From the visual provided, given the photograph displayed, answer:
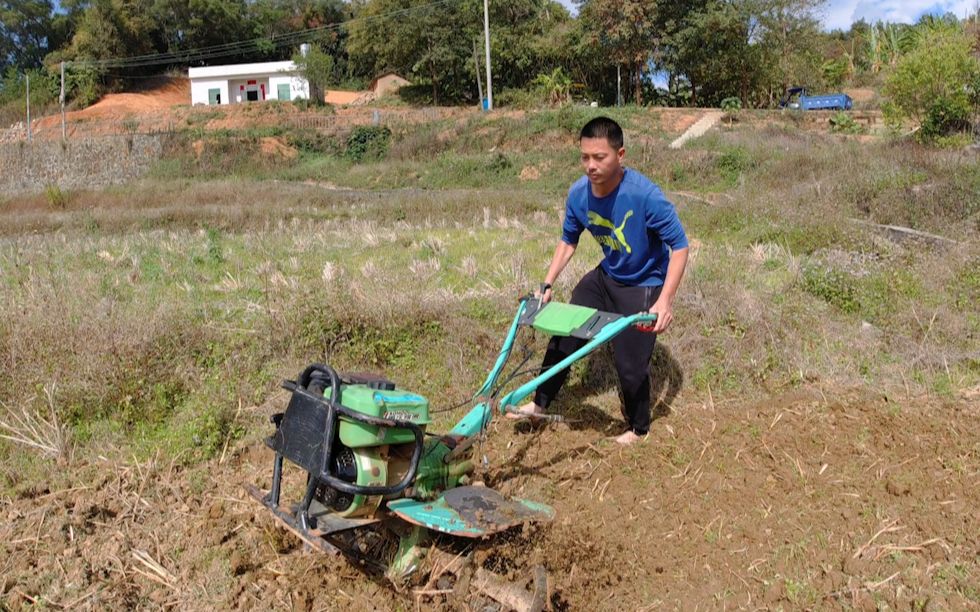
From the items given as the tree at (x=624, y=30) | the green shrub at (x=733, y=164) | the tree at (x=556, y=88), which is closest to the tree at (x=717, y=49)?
the tree at (x=624, y=30)

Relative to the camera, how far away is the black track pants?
4.01 meters

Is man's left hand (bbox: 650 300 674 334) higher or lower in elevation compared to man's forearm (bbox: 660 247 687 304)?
lower

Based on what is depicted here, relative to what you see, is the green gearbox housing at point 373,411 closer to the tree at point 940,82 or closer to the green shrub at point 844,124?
the tree at point 940,82

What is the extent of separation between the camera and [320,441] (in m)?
2.57

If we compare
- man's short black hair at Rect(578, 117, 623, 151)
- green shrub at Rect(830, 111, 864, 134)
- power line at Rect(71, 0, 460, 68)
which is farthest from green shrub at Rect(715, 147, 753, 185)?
power line at Rect(71, 0, 460, 68)

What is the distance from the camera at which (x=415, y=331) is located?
17.4 ft

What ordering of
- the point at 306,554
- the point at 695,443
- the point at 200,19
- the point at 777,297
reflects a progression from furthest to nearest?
the point at 200,19 → the point at 777,297 → the point at 695,443 → the point at 306,554

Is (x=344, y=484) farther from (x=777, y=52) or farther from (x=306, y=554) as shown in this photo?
(x=777, y=52)

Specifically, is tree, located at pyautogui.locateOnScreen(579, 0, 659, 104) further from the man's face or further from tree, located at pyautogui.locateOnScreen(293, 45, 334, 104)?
the man's face

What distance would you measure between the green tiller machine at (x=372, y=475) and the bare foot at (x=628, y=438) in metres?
1.37

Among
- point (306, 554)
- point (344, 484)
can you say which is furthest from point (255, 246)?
point (344, 484)

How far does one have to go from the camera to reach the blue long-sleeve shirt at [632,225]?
3.76 metres

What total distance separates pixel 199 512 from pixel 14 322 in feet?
7.47

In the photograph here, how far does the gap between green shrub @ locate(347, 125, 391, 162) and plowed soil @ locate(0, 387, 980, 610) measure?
99.1 ft
